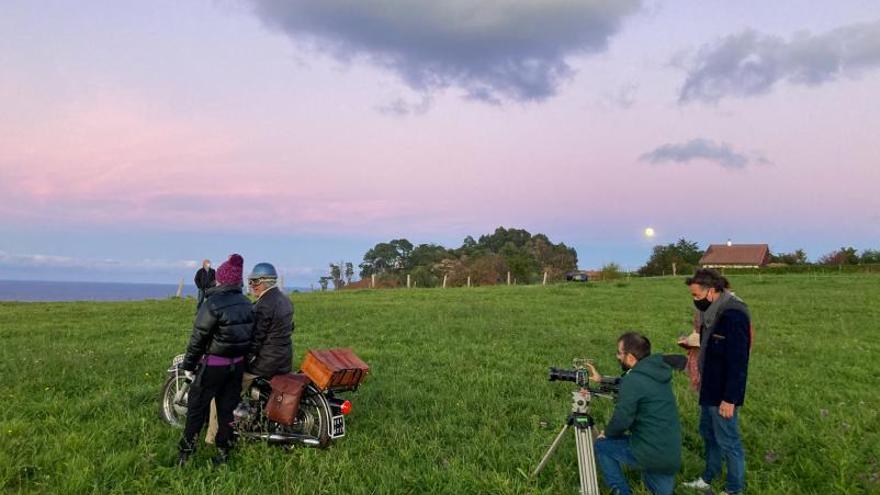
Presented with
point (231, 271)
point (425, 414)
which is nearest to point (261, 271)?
point (231, 271)

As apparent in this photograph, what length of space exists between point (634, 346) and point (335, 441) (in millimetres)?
3601

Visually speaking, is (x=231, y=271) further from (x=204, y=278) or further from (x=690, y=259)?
(x=690, y=259)

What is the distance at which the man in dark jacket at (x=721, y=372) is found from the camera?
5.05m

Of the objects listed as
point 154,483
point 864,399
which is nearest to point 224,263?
point 154,483

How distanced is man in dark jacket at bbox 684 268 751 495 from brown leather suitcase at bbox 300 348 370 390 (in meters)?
3.69


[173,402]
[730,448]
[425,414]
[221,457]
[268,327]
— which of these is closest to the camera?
[730,448]

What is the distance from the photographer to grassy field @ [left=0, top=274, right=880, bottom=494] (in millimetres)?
5562

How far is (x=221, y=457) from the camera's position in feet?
19.5

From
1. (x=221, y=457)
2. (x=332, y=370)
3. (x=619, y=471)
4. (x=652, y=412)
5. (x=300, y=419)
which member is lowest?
(x=221, y=457)

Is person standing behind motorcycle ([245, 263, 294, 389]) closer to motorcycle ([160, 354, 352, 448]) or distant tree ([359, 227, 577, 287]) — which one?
motorcycle ([160, 354, 352, 448])

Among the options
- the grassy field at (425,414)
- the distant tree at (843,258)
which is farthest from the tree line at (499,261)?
the grassy field at (425,414)

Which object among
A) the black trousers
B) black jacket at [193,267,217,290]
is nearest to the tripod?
the black trousers

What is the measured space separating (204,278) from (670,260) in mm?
63022

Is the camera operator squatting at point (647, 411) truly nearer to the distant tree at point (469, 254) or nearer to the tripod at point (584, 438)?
→ the tripod at point (584, 438)
